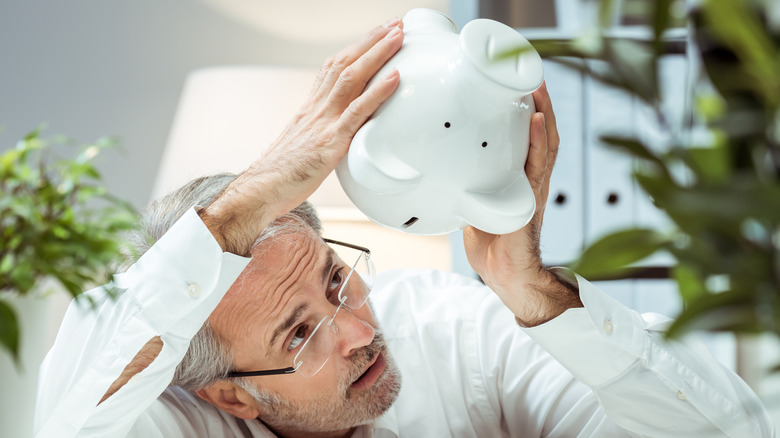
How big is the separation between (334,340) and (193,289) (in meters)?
0.37

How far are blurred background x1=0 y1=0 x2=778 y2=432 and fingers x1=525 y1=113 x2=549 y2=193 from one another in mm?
1016

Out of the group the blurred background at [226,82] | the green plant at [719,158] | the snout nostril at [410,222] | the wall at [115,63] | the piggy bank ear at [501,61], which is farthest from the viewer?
the wall at [115,63]

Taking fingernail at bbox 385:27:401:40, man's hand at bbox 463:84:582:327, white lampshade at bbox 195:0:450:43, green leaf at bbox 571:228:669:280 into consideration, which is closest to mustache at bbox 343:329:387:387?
man's hand at bbox 463:84:582:327

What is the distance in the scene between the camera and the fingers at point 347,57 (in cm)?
92

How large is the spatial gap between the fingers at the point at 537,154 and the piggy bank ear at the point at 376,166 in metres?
0.16

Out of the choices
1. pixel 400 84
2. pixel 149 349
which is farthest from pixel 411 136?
pixel 149 349


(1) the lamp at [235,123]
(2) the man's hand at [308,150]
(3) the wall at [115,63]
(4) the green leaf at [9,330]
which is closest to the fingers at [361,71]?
(2) the man's hand at [308,150]

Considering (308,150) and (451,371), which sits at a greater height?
(308,150)

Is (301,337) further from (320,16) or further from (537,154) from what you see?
(320,16)

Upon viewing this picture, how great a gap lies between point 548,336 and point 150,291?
58 cm

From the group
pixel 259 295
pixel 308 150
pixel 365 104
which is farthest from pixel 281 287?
pixel 365 104

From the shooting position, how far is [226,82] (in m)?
1.90

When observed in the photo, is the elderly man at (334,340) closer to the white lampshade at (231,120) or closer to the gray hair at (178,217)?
the gray hair at (178,217)

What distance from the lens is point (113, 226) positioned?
0.50 meters
